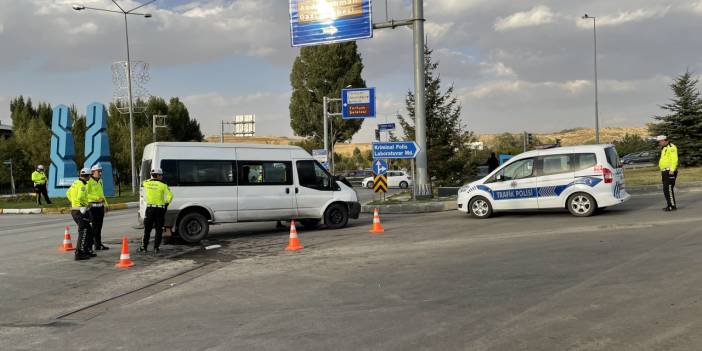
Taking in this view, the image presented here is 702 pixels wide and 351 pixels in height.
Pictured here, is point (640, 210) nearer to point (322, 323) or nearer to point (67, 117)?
point (322, 323)

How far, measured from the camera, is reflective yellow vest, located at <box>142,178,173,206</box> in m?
10.2

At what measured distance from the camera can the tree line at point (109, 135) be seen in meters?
49.6

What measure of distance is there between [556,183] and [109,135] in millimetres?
53224

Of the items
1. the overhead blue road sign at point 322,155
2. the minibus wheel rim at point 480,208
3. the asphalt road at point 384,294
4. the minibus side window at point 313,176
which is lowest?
the asphalt road at point 384,294

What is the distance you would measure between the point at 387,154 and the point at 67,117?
2211 cm

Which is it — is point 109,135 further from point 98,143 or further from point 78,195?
point 78,195

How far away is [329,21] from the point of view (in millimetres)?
19609

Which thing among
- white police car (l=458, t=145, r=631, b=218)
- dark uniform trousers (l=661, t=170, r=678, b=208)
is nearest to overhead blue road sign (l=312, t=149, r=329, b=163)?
white police car (l=458, t=145, r=631, b=218)

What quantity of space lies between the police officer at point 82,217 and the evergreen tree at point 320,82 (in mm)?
44837

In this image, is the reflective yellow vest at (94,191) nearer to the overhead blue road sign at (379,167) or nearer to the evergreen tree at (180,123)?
the overhead blue road sign at (379,167)

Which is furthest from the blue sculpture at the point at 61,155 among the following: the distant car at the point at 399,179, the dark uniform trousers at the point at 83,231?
the dark uniform trousers at the point at 83,231

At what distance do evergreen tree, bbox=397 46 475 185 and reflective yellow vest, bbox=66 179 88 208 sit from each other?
643 inches

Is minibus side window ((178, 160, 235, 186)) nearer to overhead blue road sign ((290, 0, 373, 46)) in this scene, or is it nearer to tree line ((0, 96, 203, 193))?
overhead blue road sign ((290, 0, 373, 46))

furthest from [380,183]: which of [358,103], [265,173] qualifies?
[358,103]
